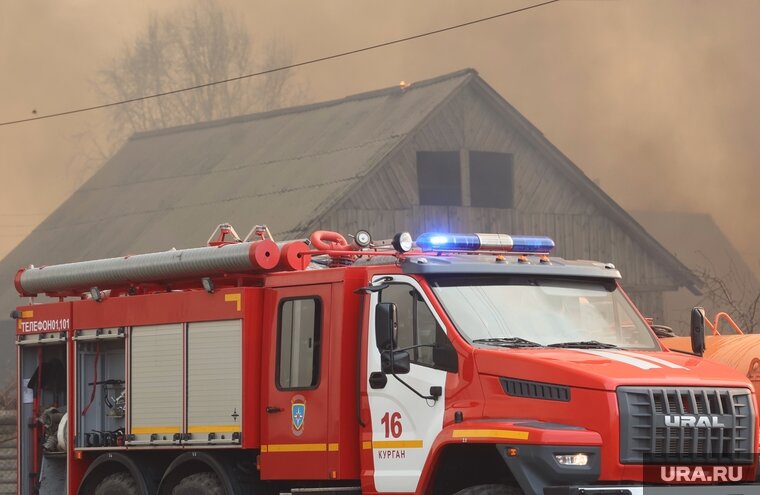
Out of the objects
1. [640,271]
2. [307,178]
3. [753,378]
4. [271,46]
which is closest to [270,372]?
[753,378]

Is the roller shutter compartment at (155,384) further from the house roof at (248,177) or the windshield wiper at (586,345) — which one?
the house roof at (248,177)

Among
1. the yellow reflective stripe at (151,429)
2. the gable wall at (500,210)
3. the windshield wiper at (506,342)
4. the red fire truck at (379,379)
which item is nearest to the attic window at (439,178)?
the gable wall at (500,210)

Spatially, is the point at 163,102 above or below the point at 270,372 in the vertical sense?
above

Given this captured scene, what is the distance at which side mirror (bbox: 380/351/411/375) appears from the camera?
33.0 feet

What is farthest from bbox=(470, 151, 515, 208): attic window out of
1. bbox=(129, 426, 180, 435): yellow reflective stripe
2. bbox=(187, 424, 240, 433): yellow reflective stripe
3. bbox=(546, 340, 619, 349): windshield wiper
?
bbox=(546, 340, 619, 349): windshield wiper

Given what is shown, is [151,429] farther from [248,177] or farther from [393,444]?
[248,177]

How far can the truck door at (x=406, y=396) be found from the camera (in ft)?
32.9

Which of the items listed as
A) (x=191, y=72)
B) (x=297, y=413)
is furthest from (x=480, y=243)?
(x=191, y=72)

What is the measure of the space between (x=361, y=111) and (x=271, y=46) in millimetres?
21929

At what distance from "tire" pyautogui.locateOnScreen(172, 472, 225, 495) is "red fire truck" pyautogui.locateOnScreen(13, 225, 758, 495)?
19 millimetres

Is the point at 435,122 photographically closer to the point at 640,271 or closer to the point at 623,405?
the point at 640,271

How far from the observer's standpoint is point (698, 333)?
11.0m

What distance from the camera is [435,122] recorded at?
32312 millimetres

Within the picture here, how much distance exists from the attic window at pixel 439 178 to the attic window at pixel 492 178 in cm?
53
